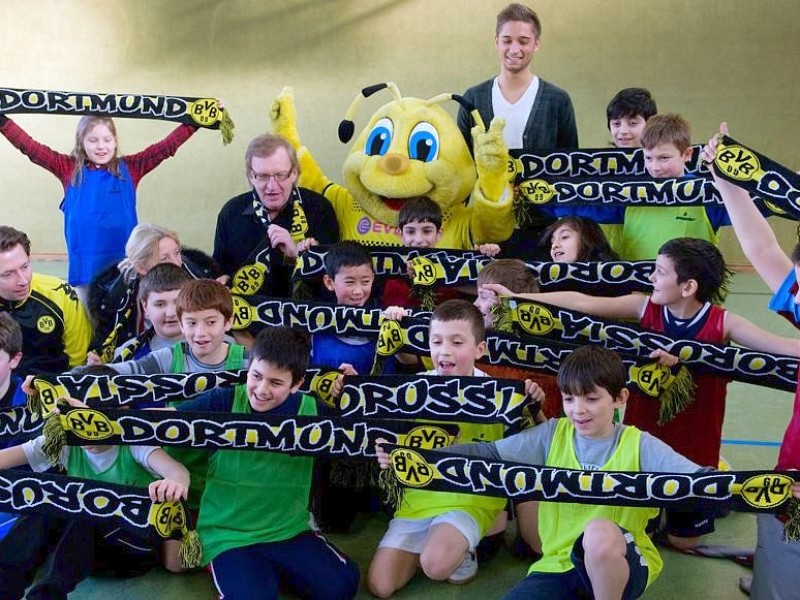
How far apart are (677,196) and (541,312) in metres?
0.89

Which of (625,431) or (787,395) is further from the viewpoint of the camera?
(787,395)

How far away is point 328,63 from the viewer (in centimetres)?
842

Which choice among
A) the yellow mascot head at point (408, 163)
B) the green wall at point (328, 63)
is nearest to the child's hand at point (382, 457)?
the yellow mascot head at point (408, 163)

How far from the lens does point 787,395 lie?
217 inches

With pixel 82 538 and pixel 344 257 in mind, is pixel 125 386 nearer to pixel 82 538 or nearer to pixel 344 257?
pixel 82 538

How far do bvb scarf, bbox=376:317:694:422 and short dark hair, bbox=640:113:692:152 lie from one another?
1.09 meters

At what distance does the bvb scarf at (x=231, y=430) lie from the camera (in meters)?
3.24

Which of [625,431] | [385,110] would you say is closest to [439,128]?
[385,110]

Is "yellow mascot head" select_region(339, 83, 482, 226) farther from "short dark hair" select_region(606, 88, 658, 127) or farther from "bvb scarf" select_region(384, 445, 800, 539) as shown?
"bvb scarf" select_region(384, 445, 800, 539)

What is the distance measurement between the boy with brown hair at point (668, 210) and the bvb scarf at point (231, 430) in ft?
5.20

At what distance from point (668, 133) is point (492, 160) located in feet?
2.38

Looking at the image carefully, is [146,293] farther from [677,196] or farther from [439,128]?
[677,196]

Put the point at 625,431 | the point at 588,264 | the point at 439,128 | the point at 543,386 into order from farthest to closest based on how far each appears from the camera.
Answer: the point at 439,128 < the point at 588,264 < the point at 543,386 < the point at 625,431

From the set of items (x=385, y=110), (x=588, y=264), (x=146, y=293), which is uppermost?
(x=385, y=110)
